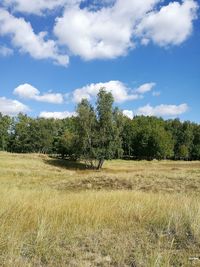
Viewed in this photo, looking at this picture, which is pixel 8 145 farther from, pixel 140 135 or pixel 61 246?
pixel 61 246

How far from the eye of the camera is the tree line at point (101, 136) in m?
59.8

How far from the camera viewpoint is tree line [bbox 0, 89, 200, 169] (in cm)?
5975

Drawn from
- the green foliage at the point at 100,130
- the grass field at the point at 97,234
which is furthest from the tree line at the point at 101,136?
the grass field at the point at 97,234

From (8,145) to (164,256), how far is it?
114144 millimetres

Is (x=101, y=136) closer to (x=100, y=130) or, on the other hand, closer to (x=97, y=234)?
(x=100, y=130)

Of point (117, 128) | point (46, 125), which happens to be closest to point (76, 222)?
point (117, 128)

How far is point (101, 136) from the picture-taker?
5962 cm

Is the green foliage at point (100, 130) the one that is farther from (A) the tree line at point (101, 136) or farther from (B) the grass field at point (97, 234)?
(B) the grass field at point (97, 234)

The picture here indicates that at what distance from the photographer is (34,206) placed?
8.00 metres

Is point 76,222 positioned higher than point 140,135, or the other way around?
point 140,135

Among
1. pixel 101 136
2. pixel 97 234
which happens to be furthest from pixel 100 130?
pixel 97 234

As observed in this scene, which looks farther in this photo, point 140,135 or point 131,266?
point 140,135

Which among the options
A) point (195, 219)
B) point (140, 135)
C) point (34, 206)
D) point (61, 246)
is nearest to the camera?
point (61, 246)

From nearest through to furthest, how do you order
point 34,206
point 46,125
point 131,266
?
point 131,266
point 34,206
point 46,125
